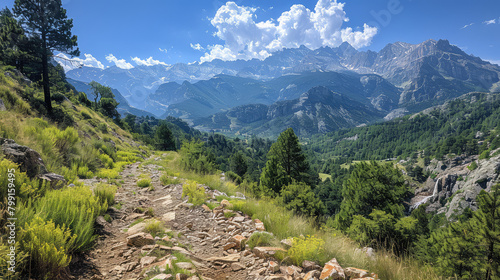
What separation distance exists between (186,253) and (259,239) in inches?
70.0

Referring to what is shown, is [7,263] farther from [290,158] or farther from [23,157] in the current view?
[290,158]

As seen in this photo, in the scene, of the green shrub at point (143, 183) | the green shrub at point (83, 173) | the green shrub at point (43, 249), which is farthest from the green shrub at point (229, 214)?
the green shrub at point (83, 173)

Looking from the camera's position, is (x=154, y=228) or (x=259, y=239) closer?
(x=259, y=239)

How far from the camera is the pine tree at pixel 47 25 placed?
17922 mm

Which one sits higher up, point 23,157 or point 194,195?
point 23,157

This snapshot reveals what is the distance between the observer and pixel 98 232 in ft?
16.4

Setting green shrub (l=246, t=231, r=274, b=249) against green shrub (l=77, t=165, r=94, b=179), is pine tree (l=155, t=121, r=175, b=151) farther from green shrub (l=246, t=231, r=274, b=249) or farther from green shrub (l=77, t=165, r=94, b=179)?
green shrub (l=246, t=231, r=274, b=249)

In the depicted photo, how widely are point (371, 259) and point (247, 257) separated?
→ 10.1 ft

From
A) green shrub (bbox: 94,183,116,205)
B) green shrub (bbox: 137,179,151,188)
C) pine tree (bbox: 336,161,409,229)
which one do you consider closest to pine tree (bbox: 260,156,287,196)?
pine tree (bbox: 336,161,409,229)

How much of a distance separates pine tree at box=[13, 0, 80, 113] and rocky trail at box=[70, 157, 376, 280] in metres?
21.8

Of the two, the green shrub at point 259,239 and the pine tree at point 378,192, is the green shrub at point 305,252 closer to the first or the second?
the green shrub at point 259,239

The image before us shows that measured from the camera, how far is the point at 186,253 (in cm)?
436

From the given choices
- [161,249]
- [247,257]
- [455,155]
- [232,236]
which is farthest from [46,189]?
[455,155]

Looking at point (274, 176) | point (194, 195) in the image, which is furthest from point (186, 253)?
point (274, 176)
